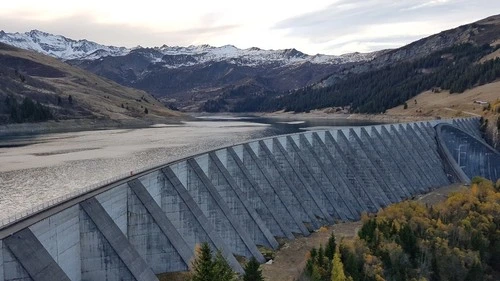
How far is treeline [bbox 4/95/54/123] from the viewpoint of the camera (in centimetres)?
14312

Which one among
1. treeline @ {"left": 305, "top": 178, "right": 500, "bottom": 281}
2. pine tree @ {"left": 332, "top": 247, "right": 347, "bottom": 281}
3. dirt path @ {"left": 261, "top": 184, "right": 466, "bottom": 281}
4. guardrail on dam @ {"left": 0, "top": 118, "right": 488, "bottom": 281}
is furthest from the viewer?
dirt path @ {"left": 261, "top": 184, "right": 466, "bottom": 281}

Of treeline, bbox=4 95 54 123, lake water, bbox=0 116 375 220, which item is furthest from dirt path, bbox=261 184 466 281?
treeline, bbox=4 95 54 123

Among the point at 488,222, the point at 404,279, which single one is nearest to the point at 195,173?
the point at 404,279

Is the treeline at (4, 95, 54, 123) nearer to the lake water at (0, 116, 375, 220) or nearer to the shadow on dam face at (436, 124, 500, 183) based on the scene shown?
the lake water at (0, 116, 375, 220)

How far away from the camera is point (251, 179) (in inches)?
1914

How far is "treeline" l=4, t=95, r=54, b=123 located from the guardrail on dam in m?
110

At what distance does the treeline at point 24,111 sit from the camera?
14312cm

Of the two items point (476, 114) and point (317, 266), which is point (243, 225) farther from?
point (476, 114)

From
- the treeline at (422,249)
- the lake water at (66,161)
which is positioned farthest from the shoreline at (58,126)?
the treeline at (422,249)

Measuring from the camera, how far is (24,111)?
14600 cm

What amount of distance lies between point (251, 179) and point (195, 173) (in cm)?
978

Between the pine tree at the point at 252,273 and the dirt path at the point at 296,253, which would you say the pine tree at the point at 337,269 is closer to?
the dirt path at the point at 296,253

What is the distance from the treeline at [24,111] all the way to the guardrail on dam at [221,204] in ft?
361

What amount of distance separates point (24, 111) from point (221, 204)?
127159mm
